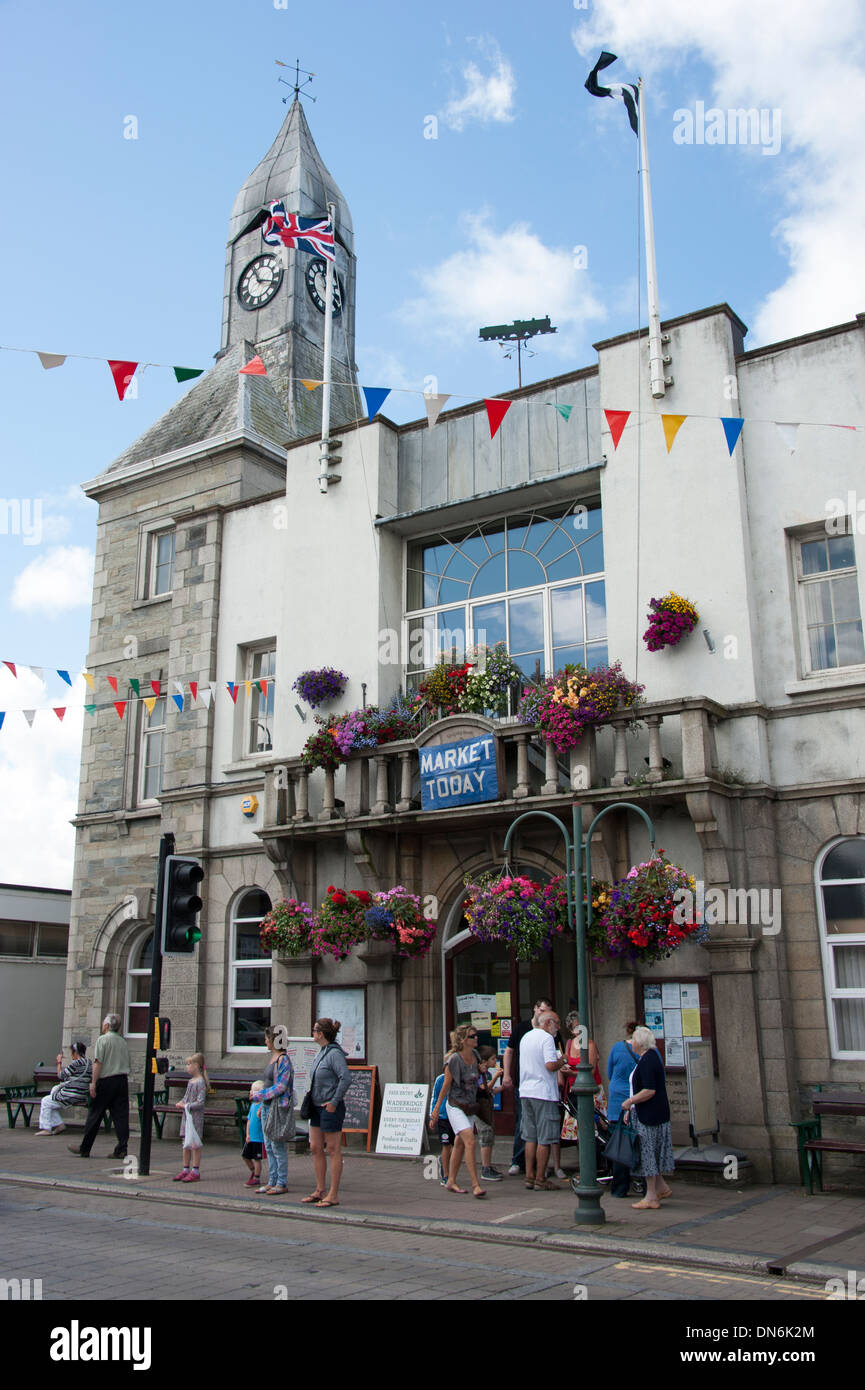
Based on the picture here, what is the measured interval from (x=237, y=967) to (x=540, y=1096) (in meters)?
7.27

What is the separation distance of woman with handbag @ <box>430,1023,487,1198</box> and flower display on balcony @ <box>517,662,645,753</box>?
356 centimetres

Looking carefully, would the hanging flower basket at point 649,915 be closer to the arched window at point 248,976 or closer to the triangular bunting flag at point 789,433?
the triangular bunting flag at point 789,433

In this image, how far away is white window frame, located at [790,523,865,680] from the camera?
13.1 metres

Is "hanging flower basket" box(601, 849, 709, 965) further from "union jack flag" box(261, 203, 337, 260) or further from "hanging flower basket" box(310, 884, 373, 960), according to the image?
"union jack flag" box(261, 203, 337, 260)

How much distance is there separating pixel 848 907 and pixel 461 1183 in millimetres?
5040

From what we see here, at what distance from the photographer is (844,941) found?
40.7 feet

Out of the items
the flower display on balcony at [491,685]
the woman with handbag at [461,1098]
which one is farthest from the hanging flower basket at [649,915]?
the flower display on balcony at [491,685]

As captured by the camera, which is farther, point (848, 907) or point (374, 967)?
point (374, 967)

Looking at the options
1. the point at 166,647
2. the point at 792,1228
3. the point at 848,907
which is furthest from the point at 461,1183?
the point at 166,647

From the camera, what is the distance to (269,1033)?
42.6ft

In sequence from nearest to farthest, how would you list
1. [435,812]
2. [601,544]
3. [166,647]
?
[435,812], [601,544], [166,647]

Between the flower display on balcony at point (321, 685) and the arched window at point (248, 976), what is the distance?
3239 millimetres

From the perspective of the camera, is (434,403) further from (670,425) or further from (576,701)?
(576,701)
